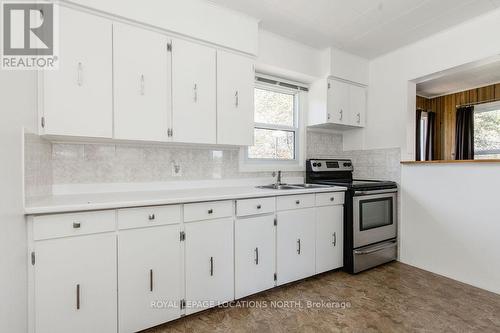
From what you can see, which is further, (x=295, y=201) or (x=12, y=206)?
(x=295, y=201)

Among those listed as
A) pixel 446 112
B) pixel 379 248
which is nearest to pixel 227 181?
pixel 379 248

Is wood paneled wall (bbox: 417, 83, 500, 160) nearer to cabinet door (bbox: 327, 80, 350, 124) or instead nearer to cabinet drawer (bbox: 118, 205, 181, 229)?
cabinet door (bbox: 327, 80, 350, 124)

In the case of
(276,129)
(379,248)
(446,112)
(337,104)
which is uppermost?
(446,112)

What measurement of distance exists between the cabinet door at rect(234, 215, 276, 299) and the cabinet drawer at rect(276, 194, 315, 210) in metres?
0.17

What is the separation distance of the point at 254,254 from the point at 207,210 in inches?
23.8

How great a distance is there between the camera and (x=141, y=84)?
1.88 m

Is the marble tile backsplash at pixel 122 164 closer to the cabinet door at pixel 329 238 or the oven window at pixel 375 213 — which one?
the oven window at pixel 375 213

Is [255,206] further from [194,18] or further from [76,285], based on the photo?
[194,18]

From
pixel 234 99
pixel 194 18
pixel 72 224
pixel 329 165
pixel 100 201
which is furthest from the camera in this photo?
pixel 329 165

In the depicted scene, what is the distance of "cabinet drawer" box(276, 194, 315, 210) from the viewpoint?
7.38ft

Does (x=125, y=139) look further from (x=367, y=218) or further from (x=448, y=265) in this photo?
(x=448, y=265)

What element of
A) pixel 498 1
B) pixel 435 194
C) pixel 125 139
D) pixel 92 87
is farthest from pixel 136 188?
pixel 498 1

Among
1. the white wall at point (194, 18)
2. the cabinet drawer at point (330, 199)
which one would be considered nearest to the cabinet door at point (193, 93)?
the white wall at point (194, 18)

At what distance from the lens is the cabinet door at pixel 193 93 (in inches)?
79.8
